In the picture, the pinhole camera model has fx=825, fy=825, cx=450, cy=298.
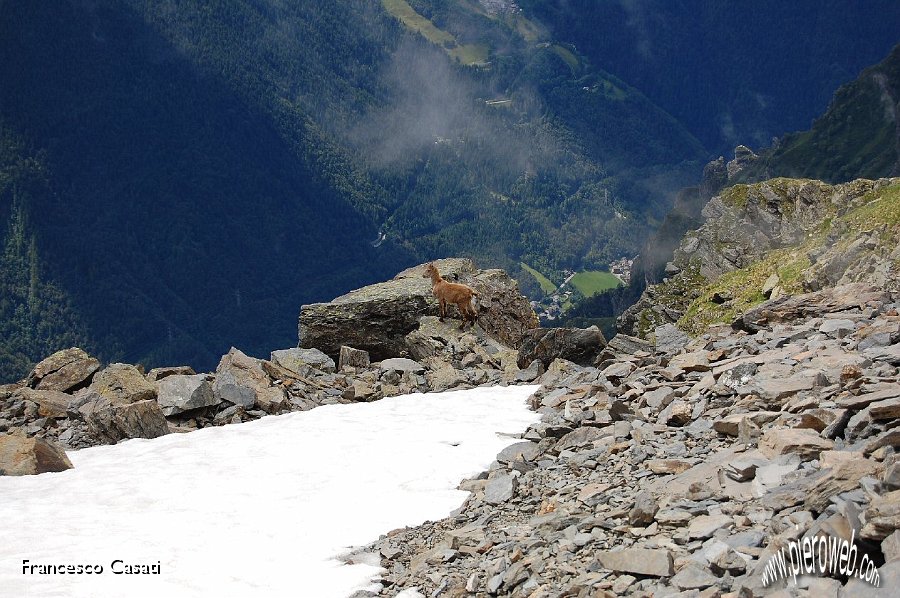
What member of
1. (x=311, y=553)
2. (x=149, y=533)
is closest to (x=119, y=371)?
(x=149, y=533)

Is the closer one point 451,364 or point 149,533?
point 149,533

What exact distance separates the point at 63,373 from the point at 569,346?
743 inches

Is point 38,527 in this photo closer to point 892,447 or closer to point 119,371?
point 119,371

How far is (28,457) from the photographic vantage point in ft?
69.5

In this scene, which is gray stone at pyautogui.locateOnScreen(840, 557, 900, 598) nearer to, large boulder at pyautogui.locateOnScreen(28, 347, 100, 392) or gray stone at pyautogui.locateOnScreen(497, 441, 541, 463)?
gray stone at pyautogui.locateOnScreen(497, 441, 541, 463)

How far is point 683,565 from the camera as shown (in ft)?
32.3

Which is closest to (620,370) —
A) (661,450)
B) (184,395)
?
(661,450)

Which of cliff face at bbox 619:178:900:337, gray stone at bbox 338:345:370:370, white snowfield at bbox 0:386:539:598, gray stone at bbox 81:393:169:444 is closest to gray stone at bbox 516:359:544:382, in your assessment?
white snowfield at bbox 0:386:539:598

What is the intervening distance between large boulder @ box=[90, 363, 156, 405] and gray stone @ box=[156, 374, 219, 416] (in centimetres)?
50

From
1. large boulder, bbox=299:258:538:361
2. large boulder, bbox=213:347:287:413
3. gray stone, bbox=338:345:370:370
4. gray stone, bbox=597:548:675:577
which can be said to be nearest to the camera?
gray stone, bbox=597:548:675:577

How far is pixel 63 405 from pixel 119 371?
7.94 ft

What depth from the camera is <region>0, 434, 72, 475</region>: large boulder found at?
2092 centimetres

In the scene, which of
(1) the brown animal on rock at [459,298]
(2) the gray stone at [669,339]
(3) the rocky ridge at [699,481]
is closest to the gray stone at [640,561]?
(3) the rocky ridge at [699,481]

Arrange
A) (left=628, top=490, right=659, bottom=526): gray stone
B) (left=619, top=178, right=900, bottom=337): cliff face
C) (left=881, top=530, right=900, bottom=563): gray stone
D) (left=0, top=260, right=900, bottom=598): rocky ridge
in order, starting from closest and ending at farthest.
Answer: (left=881, top=530, right=900, bottom=563): gray stone → (left=0, top=260, right=900, bottom=598): rocky ridge → (left=628, top=490, right=659, bottom=526): gray stone → (left=619, top=178, right=900, bottom=337): cliff face
